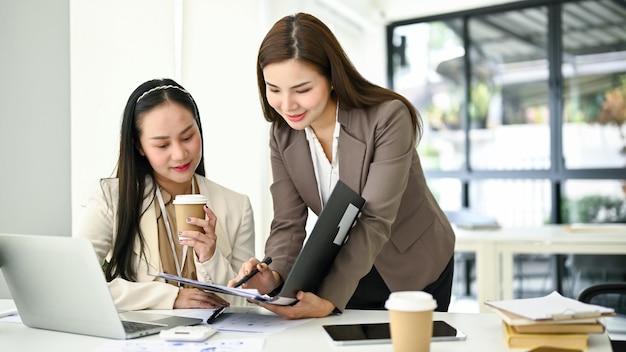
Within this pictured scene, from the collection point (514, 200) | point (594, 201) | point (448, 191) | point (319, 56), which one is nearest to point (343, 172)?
point (319, 56)

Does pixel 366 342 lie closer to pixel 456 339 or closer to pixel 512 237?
pixel 456 339

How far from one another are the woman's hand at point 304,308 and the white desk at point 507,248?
2311 millimetres

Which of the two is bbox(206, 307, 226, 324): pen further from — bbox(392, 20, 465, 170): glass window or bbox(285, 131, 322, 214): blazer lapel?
bbox(392, 20, 465, 170): glass window

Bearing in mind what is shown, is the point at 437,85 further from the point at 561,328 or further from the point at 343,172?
the point at 561,328

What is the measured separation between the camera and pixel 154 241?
5.99 feet

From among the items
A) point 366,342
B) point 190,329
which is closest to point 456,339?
point 366,342

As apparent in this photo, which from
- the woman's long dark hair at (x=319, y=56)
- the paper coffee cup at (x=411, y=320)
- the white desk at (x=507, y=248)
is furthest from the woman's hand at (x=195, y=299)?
the white desk at (x=507, y=248)

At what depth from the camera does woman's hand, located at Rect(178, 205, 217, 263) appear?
161cm

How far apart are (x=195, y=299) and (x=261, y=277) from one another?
0.66 feet

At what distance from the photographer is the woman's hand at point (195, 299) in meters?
1.63

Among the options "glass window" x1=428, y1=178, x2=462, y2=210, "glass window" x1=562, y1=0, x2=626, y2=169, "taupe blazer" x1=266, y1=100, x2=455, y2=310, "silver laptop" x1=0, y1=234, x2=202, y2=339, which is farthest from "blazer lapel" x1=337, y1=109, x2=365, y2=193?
"glass window" x1=428, y1=178, x2=462, y2=210

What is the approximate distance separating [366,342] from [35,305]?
0.71 m

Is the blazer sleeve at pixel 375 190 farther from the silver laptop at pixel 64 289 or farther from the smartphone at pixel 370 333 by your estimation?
the silver laptop at pixel 64 289

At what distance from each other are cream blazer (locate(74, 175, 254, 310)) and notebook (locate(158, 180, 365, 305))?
0.30m
